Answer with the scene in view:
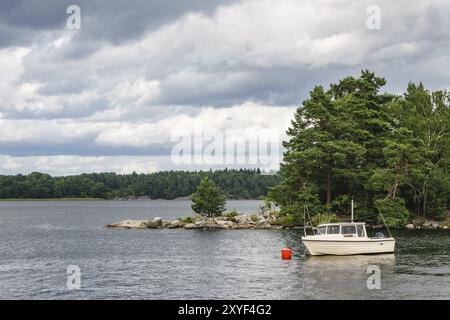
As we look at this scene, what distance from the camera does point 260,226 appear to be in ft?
296

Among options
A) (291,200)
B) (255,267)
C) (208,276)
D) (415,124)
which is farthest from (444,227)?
(208,276)

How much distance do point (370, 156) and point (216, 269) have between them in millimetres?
50444

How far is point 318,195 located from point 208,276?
47.5 metres

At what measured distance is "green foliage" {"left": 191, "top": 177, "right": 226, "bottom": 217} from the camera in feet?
324

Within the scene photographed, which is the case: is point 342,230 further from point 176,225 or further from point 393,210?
point 176,225

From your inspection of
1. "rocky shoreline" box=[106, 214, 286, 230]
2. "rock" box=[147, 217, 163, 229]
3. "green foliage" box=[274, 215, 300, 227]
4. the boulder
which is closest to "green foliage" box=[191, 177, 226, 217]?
"rocky shoreline" box=[106, 214, 286, 230]

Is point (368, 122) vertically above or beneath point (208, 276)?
above

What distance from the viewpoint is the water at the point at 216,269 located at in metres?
38.3

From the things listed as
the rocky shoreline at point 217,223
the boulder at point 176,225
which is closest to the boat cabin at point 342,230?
the rocky shoreline at point 217,223

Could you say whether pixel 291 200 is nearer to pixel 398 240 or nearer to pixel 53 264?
pixel 398 240

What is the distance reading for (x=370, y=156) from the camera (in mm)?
92000
